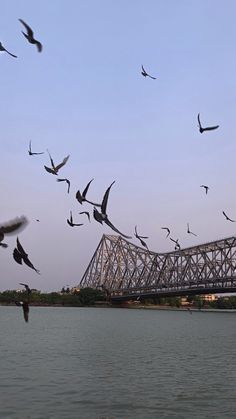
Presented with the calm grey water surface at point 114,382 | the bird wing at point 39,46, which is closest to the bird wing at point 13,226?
the bird wing at point 39,46

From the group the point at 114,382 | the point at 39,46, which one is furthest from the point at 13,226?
the point at 114,382

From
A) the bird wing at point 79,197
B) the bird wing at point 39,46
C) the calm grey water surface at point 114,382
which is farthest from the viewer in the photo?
the calm grey water surface at point 114,382

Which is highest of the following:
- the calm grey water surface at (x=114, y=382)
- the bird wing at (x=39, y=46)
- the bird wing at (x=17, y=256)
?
the bird wing at (x=39, y=46)

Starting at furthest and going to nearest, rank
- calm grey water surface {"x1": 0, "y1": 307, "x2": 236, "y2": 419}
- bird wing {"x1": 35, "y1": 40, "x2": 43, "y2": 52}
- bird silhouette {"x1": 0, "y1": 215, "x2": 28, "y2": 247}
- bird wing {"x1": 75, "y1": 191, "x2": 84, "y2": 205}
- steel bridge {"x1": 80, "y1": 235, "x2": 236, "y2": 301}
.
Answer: steel bridge {"x1": 80, "y1": 235, "x2": 236, "y2": 301}
calm grey water surface {"x1": 0, "y1": 307, "x2": 236, "y2": 419}
bird wing {"x1": 75, "y1": 191, "x2": 84, "y2": 205}
bird wing {"x1": 35, "y1": 40, "x2": 43, "y2": 52}
bird silhouette {"x1": 0, "y1": 215, "x2": 28, "y2": 247}

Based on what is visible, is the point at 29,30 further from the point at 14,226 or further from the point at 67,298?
the point at 67,298

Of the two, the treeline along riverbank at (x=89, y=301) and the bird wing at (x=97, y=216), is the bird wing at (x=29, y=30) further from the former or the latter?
the treeline along riverbank at (x=89, y=301)

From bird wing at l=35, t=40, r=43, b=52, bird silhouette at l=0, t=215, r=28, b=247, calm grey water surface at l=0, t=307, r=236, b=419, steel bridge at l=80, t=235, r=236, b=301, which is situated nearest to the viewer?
bird silhouette at l=0, t=215, r=28, b=247

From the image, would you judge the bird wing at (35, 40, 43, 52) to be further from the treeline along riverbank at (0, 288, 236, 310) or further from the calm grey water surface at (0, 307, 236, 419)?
the treeline along riverbank at (0, 288, 236, 310)

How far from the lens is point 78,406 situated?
10688 mm

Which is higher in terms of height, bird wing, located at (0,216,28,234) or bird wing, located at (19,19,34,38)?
bird wing, located at (19,19,34,38)

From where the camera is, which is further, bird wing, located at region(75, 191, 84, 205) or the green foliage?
the green foliage

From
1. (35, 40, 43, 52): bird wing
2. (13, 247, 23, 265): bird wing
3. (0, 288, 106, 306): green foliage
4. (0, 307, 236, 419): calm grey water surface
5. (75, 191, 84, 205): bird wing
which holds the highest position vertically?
(0, 288, 106, 306): green foliage

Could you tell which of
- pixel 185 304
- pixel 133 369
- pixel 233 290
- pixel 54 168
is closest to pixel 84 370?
pixel 133 369

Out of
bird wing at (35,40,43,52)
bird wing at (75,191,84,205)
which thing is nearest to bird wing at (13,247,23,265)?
bird wing at (75,191,84,205)
